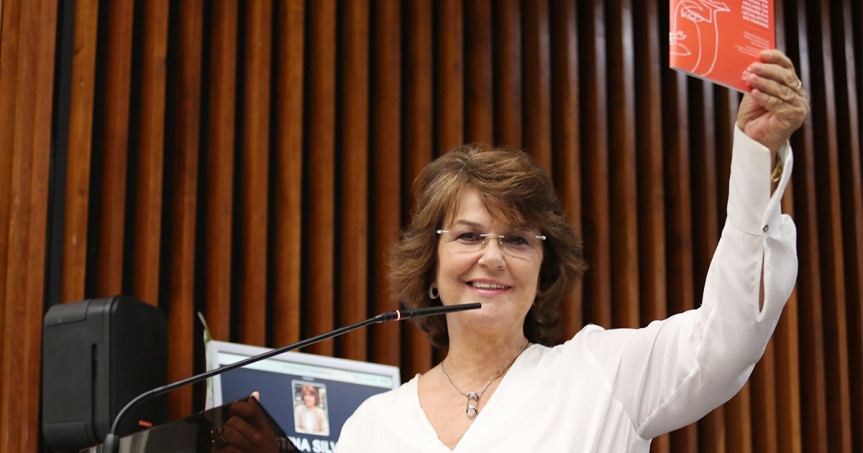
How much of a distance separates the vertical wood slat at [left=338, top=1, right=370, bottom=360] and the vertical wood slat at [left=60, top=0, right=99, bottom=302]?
90 centimetres

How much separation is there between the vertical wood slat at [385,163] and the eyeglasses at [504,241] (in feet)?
5.51

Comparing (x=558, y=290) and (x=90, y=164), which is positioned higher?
(x=90, y=164)

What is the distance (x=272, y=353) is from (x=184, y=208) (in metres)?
1.79

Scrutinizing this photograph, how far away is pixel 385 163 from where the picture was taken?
3924mm

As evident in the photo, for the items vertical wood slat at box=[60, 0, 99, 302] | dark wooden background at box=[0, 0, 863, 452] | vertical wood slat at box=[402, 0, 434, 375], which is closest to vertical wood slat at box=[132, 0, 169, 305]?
dark wooden background at box=[0, 0, 863, 452]

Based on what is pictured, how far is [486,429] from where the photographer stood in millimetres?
1936

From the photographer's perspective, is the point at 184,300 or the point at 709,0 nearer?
the point at 709,0

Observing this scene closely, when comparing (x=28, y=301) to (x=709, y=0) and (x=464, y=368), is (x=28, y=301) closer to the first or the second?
(x=464, y=368)

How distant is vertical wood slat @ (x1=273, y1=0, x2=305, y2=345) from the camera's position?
3.64m

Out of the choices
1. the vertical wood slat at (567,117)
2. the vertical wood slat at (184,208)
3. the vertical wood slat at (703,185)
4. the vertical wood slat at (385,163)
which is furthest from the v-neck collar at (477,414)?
the vertical wood slat at (703,185)

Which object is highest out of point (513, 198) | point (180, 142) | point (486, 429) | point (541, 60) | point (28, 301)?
point (541, 60)

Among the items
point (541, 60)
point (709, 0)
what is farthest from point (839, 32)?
point (709, 0)

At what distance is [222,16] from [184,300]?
38.9 inches

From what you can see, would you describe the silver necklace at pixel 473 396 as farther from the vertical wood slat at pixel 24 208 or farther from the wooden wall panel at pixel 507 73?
the wooden wall panel at pixel 507 73
